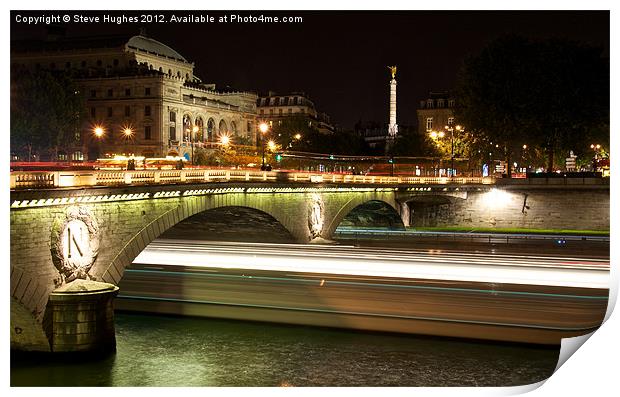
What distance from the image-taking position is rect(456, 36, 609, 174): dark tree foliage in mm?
85500

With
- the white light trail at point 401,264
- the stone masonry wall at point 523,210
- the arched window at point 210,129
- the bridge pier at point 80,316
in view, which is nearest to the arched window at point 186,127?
the arched window at point 210,129

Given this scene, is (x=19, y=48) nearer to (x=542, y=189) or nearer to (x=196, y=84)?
(x=196, y=84)

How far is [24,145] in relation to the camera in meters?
67.6

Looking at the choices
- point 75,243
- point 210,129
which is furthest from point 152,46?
point 75,243

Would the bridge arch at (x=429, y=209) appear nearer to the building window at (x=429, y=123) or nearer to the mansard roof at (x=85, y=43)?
the mansard roof at (x=85, y=43)

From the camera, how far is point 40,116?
6862cm

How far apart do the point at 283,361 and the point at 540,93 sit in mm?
61636

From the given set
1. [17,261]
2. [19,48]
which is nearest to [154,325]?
[17,261]

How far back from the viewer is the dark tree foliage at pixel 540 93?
281ft

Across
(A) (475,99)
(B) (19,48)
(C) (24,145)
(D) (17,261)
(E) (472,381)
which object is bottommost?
(E) (472,381)

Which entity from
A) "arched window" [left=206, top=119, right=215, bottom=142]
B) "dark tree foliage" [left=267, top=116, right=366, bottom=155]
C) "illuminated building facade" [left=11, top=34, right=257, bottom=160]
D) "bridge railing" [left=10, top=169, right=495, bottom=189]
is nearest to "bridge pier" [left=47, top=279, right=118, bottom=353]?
"bridge railing" [left=10, top=169, right=495, bottom=189]

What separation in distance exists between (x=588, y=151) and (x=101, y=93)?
2369 inches

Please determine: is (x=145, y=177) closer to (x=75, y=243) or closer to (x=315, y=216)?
(x=75, y=243)

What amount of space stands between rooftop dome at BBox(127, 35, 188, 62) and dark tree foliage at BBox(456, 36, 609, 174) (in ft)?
140
